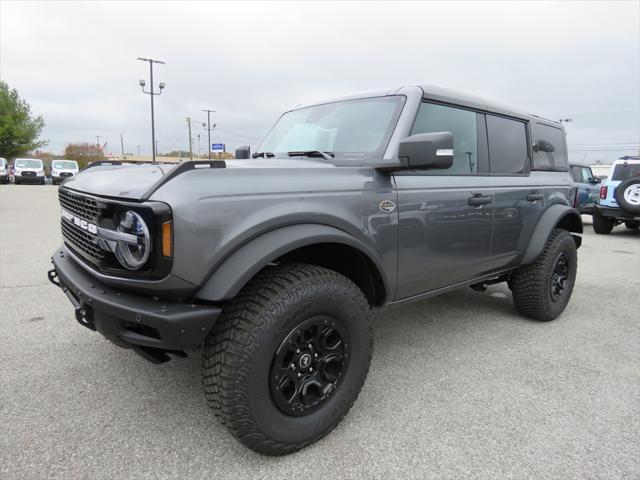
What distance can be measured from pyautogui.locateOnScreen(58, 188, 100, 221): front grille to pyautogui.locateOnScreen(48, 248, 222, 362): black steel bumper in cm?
35

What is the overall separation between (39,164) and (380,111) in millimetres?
32567

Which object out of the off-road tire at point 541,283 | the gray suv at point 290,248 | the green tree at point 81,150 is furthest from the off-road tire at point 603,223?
the green tree at point 81,150

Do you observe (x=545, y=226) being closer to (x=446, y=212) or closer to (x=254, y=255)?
(x=446, y=212)

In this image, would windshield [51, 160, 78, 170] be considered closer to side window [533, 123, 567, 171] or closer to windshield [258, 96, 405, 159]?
windshield [258, 96, 405, 159]

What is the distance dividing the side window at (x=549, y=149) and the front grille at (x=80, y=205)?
139 inches

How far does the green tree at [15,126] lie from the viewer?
38.9 m

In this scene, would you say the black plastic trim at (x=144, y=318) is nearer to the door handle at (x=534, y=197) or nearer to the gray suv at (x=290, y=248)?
the gray suv at (x=290, y=248)

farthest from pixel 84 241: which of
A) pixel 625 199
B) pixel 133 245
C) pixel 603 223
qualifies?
pixel 603 223

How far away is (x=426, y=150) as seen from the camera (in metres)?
Result: 2.18

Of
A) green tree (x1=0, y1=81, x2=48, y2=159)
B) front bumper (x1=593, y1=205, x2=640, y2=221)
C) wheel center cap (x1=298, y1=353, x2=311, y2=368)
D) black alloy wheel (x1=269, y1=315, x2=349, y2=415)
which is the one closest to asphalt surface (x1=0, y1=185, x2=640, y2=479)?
black alloy wheel (x1=269, y1=315, x2=349, y2=415)

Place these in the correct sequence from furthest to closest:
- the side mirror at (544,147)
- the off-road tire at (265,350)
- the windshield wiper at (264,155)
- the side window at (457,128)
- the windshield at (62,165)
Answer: the windshield at (62,165) < the side mirror at (544,147) < the windshield wiper at (264,155) < the side window at (457,128) < the off-road tire at (265,350)

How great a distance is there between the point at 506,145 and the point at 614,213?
8651 millimetres

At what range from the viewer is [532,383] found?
9.05ft

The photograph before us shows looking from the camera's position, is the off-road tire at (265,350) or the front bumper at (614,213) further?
the front bumper at (614,213)
